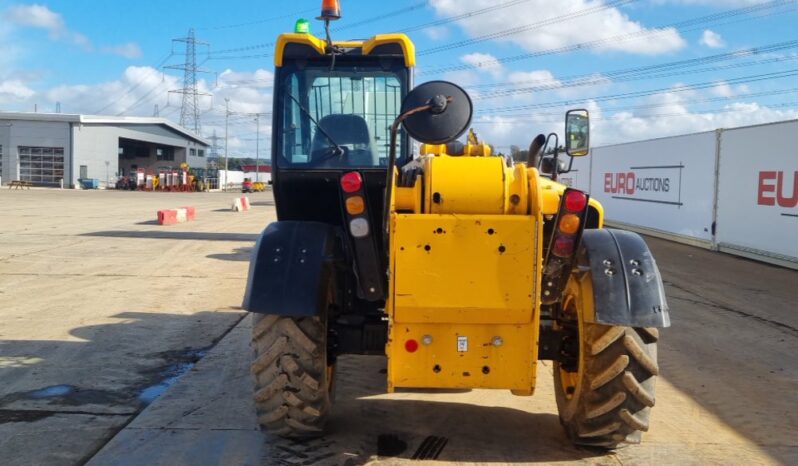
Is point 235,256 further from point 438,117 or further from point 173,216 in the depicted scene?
point 438,117

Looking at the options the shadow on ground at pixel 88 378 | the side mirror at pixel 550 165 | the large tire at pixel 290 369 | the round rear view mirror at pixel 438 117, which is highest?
the round rear view mirror at pixel 438 117

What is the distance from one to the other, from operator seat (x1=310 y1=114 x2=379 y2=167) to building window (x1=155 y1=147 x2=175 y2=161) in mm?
76084

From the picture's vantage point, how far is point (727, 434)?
4930 mm

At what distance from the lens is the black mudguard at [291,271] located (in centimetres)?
407

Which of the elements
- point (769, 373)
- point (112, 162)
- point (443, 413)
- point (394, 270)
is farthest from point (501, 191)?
point (112, 162)

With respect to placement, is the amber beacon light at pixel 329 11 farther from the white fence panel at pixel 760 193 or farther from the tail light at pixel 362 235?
the white fence panel at pixel 760 193

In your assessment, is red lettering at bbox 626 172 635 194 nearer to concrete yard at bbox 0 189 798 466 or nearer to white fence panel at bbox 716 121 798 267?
white fence panel at bbox 716 121 798 267

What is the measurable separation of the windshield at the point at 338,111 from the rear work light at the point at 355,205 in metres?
1.38

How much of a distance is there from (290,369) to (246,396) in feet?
5.00

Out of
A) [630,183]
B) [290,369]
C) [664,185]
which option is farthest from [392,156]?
[630,183]

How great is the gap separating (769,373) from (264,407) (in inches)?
192

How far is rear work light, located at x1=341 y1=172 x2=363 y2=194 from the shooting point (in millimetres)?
3881

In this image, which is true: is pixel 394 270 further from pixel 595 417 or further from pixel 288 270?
pixel 595 417

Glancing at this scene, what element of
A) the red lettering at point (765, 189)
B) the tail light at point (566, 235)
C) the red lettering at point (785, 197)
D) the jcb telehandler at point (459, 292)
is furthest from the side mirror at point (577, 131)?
the red lettering at point (765, 189)
